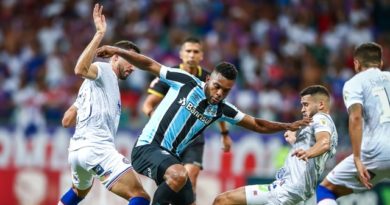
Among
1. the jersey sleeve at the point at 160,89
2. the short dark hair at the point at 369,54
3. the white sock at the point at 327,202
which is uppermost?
the short dark hair at the point at 369,54

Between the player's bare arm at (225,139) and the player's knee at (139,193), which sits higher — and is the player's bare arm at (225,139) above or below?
above

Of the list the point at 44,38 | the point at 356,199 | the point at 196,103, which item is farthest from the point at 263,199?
the point at 44,38

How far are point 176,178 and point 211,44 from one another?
9.70 metres

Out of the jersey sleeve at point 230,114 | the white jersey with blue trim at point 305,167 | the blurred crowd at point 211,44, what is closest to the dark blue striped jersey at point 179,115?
the jersey sleeve at point 230,114

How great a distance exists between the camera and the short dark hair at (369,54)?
352 inches

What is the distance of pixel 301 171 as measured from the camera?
877 cm

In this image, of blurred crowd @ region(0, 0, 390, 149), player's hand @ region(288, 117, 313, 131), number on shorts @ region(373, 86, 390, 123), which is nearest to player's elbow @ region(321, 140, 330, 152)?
player's hand @ region(288, 117, 313, 131)

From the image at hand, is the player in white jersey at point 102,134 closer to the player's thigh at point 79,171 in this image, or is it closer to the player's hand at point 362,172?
the player's thigh at point 79,171

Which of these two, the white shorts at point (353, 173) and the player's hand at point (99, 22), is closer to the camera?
the player's hand at point (99, 22)

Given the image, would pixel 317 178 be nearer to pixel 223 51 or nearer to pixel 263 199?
pixel 263 199

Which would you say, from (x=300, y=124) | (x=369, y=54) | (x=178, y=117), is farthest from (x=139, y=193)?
(x=369, y=54)

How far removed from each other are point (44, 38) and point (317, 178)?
447 inches

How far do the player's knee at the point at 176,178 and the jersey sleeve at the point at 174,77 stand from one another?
0.91 meters

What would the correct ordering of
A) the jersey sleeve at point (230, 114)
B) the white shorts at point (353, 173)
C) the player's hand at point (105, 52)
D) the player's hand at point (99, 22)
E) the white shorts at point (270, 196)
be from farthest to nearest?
1. the jersey sleeve at point (230, 114)
2. the white shorts at point (353, 173)
3. the white shorts at point (270, 196)
4. the player's hand at point (99, 22)
5. the player's hand at point (105, 52)
